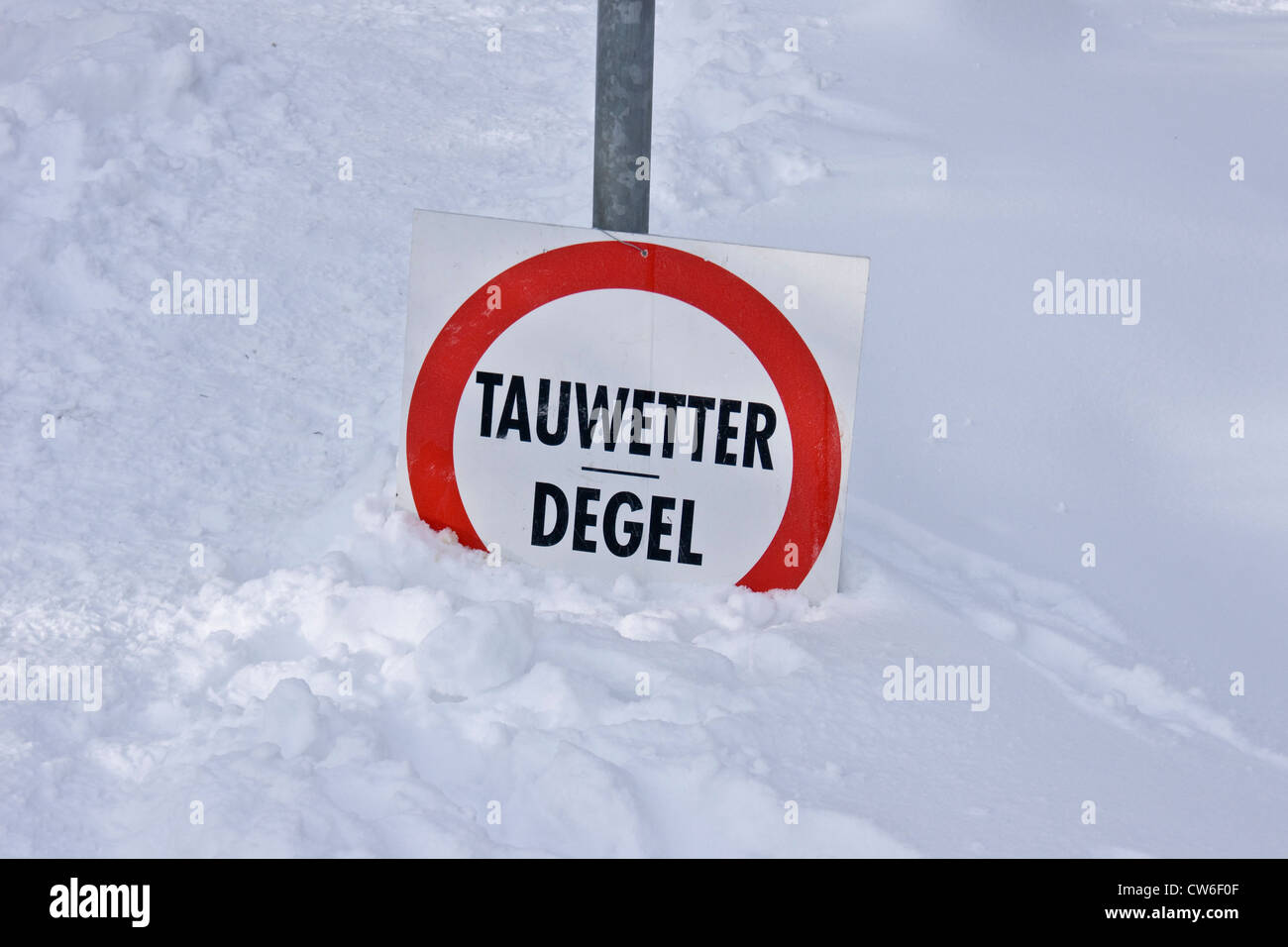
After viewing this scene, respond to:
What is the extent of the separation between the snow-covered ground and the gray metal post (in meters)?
0.79

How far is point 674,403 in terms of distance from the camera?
2418 mm

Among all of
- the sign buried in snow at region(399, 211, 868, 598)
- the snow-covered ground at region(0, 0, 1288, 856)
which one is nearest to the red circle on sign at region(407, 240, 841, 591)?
the sign buried in snow at region(399, 211, 868, 598)

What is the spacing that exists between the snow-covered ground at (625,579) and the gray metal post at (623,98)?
79cm

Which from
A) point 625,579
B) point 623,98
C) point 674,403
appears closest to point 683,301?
point 674,403

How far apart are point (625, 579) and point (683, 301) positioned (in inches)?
22.2

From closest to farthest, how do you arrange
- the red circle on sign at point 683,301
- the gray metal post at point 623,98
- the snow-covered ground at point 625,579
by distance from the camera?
the snow-covered ground at point 625,579
the gray metal post at point 623,98
the red circle on sign at point 683,301

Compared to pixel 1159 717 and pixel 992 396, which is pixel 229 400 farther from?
pixel 1159 717

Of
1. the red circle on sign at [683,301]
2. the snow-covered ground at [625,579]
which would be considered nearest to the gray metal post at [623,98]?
the red circle on sign at [683,301]

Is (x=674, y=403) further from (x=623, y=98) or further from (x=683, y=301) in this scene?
(x=623, y=98)

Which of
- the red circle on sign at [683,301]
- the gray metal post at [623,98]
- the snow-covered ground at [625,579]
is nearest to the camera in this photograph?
the snow-covered ground at [625,579]

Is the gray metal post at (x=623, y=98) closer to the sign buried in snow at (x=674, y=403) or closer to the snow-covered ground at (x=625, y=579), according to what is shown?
the sign buried in snow at (x=674, y=403)

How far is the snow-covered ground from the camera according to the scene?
186cm

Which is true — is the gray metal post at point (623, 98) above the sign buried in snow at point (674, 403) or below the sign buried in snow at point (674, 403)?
→ above

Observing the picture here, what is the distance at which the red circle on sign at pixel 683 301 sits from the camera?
2402 millimetres
